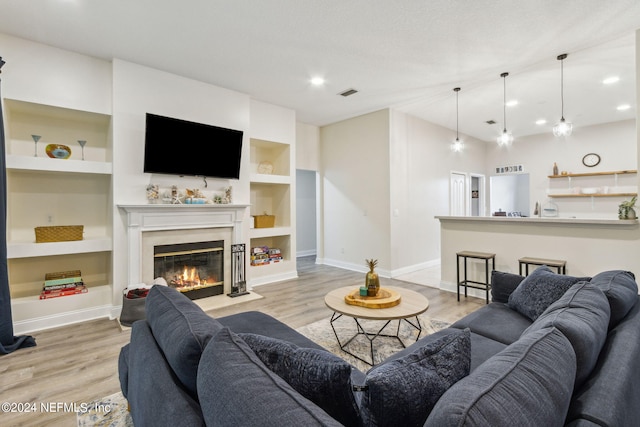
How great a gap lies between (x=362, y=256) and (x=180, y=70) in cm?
424

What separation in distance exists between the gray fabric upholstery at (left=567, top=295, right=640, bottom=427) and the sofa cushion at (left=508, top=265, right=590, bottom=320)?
759mm

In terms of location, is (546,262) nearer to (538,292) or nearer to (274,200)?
(538,292)

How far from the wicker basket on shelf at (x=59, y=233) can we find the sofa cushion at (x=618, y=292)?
15.2 ft

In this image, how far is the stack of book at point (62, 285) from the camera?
11.1 feet

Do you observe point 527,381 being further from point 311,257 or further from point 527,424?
point 311,257

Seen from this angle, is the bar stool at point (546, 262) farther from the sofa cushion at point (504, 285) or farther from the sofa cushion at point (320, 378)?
the sofa cushion at point (320, 378)

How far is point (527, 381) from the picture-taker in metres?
0.77

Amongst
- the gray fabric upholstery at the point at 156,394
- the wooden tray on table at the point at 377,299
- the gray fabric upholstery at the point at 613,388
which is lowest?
the wooden tray on table at the point at 377,299

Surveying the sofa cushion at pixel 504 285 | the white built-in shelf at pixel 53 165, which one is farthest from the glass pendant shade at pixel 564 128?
the white built-in shelf at pixel 53 165

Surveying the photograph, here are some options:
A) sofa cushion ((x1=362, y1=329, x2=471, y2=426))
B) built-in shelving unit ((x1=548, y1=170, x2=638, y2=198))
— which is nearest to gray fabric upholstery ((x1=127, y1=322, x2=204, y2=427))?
sofa cushion ((x1=362, y1=329, x2=471, y2=426))

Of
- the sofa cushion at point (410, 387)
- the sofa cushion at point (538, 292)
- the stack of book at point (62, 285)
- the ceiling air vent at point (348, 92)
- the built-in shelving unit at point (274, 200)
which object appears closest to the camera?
the sofa cushion at point (410, 387)

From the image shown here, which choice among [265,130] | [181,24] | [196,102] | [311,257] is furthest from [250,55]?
[311,257]

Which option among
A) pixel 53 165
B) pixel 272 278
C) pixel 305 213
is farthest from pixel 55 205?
pixel 305 213

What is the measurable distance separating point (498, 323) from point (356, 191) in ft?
13.7
